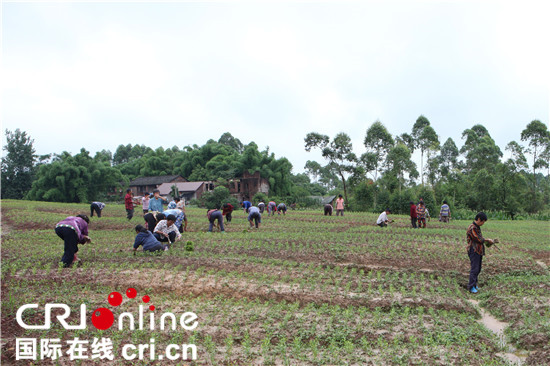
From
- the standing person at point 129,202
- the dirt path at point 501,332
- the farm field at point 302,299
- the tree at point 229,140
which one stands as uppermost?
the tree at point 229,140


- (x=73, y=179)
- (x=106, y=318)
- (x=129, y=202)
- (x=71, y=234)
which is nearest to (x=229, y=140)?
(x=73, y=179)

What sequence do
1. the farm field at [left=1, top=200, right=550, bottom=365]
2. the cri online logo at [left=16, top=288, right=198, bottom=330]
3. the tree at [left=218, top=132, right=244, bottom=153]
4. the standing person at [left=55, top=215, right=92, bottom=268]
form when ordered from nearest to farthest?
1. the farm field at [left=1, top=200, right=550, bottom=365]
2. the cri online logo at [left=16, top=288, right=198, bottom=330]
3. the standing person at [left=55, top=215, right=92, bottom=268]
4. the tree at [left=218, top=132, right=244, bottom=153]

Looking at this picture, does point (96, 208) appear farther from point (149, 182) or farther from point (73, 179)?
point (149, 182)

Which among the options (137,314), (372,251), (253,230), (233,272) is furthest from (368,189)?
(137,314)

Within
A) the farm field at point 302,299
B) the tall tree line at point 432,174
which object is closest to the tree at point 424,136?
the tall tree line at point 432,174

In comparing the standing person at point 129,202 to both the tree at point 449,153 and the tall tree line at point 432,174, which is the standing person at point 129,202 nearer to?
the tall tree line at point 432,174

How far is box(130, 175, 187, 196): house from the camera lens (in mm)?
65375

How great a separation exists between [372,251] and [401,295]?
16.2 ft

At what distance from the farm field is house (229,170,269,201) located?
44267 millimetres

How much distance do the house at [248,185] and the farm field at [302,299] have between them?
44267mm

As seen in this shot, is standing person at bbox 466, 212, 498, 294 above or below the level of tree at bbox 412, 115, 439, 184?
below

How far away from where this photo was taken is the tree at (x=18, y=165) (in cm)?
5922

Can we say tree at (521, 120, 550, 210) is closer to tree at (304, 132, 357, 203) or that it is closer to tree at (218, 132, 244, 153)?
tree at (304, 132, 357, 203)

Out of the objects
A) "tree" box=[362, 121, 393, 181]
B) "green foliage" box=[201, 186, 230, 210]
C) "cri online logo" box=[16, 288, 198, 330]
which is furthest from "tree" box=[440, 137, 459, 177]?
"cri online logo" box=[16, 288, 198, 330]
